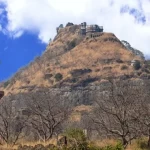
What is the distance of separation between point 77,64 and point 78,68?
199 inches

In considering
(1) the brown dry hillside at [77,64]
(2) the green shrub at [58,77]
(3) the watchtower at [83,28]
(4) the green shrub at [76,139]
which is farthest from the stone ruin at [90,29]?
(4) the green shrub at [76,139]

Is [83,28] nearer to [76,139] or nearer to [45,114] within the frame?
[45,114]

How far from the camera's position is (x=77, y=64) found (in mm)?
151750

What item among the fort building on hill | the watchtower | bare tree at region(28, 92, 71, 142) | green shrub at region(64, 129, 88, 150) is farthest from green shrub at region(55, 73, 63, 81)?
green shrub at region(64, 129, 88, 150)

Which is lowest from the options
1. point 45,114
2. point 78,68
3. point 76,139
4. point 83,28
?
point 76,139

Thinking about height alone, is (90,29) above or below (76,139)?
above

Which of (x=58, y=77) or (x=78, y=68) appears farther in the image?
(x=78, y=68)

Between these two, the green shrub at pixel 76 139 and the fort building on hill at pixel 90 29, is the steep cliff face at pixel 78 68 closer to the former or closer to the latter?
the fort building on hill at pixel 90 29

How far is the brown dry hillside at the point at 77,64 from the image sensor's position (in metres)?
143

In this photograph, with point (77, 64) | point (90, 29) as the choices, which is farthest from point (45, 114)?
point (90, 29)

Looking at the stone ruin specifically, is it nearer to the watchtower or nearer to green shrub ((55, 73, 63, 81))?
the watchtower

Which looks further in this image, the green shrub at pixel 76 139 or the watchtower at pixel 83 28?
the watchtower at pixel 83 28

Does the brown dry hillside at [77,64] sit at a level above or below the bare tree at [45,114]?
above

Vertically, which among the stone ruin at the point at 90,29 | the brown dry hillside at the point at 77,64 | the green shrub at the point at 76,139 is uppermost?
the stone ruin at the point at 90,29
